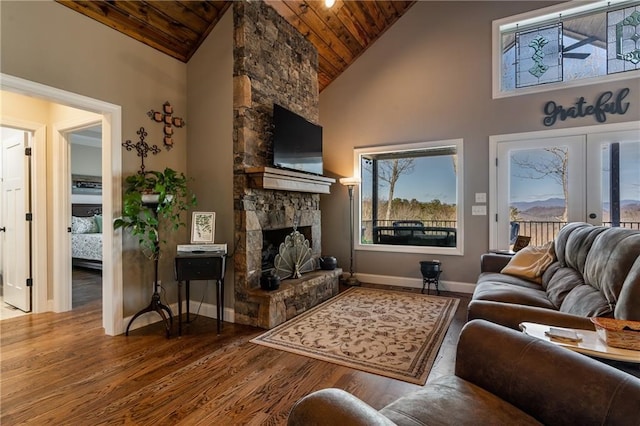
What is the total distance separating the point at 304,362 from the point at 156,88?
304cm

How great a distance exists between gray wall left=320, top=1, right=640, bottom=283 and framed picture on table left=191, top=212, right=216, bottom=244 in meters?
2.41

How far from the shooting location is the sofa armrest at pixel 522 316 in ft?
5.32

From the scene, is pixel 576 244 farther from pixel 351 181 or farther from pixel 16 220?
pixel 16 220

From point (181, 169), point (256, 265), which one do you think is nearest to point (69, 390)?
point (256, 265)

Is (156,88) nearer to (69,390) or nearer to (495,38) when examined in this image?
(69,390)

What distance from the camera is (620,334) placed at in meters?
1.26

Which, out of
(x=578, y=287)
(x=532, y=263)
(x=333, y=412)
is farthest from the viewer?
(x=532, y=263)

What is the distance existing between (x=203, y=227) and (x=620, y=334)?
3.15 metres

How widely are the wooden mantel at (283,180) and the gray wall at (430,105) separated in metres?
1.18

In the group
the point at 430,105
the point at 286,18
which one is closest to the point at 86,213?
the point at 286,18

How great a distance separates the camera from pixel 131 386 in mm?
2104

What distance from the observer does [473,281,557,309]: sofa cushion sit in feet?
7.13

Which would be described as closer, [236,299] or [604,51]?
[236,299]

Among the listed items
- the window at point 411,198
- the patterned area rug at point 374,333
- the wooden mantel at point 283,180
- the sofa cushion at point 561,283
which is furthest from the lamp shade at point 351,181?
the sofa cushion at point 561,283
